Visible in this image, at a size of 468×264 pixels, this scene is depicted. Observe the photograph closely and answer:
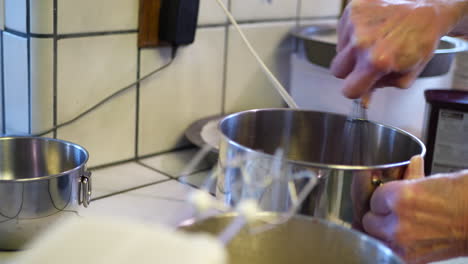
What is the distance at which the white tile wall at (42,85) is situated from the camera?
75 cm

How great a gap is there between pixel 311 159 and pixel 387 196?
20cm

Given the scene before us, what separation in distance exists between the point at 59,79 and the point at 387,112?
0.47m

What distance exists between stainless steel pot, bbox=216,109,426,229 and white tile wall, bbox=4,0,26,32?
0.87ft

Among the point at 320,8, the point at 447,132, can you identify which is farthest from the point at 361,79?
the point at 320,8

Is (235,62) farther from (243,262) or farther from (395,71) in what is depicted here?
(243,262)

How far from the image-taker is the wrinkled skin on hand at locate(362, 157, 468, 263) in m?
0.57

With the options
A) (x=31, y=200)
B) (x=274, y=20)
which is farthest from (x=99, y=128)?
(x=274, y=20)

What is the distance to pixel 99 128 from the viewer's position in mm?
832

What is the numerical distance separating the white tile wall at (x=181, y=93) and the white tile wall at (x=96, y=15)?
0.06 metres

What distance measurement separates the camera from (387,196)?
56cm

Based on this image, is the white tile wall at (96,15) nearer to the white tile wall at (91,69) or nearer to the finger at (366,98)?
the white tile wall at (91,69)

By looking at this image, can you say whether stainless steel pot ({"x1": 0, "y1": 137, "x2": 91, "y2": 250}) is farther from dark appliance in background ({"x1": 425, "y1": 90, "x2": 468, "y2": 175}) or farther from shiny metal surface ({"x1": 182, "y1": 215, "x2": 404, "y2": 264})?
dark appliance in background ({"x1": 425, "y1": 90, "x2": 468, "y2": 175})

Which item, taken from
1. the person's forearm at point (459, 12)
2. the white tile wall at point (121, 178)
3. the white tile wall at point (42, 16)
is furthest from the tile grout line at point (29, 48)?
the person's forearm at point (459, 12)

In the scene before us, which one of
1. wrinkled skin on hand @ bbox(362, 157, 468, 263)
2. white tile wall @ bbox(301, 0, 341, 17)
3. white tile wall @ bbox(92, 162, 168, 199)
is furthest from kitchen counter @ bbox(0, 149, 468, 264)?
white tile wall @ bbox(301, 0, 341, 17)
